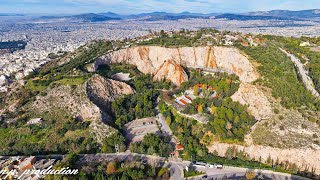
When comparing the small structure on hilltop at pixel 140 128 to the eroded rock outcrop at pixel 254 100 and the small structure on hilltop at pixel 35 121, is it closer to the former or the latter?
the small structure on hilltop at pixel 35 121

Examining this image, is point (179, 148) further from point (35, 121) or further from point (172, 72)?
point (172, 72)

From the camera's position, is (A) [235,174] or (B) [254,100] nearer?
(A) [235,174]

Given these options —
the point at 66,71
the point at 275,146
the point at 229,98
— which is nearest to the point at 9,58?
the point at 66,71

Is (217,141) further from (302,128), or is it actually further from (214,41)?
(214,41)

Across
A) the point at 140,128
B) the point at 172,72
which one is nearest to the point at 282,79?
the point at 172,72

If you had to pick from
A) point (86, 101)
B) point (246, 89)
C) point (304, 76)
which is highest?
point (304, 76)

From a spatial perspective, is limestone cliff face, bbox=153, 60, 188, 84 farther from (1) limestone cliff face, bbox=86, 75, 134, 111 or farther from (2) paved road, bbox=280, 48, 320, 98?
(2) paved road, bbox=280, 48, 320, 98
